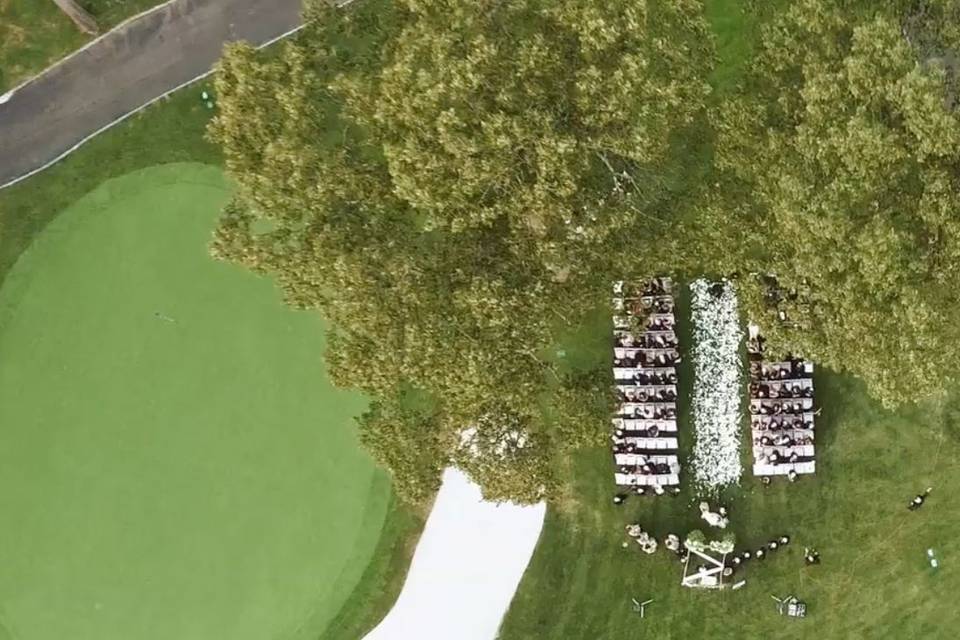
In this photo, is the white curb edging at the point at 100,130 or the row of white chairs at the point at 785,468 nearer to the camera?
the row of white chairs at the point at 785,468

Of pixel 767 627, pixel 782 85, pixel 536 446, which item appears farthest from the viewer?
pixel 767 627

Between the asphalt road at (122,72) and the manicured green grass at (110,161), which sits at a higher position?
the asphalt road at (122,72)

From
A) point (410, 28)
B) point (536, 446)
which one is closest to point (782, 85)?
point (410, 28)

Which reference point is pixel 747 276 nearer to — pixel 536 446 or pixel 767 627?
pixel 536 446

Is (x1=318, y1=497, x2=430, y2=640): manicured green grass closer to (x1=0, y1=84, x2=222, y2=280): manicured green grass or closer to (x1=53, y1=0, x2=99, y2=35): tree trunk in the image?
(x1=0, y1=84, x2=222, y2=280): manicured green grass

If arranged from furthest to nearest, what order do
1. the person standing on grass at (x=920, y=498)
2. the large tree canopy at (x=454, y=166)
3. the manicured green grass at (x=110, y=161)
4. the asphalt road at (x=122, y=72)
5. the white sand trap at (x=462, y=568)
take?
the asphalt road at (x=122, y=72), the manicured green grass at (x=110, y=161), the white sand trap at (x=462, y=568), the person standing on grass at (x=920, y=498), the large tree canopy at (x=454, y=166)

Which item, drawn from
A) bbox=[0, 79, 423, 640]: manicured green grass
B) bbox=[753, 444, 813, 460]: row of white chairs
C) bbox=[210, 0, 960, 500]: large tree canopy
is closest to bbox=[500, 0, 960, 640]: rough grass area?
bbox=[753, 444, 813, 460]: row of white chairs

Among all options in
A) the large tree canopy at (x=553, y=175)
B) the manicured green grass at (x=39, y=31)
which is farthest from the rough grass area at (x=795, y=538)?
the manicured green grass at (x=39, y=31)

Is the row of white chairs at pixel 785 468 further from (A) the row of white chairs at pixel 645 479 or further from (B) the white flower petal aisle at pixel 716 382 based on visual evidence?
(A) the row of white chairs at pixel 645 479
